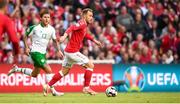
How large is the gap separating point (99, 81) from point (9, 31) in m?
10.7

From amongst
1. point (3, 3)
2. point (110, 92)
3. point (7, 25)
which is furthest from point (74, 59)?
point (3, 3)

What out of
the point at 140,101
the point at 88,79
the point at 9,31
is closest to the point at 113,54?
the point at 88,79

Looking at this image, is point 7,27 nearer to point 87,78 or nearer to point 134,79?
point 87,78

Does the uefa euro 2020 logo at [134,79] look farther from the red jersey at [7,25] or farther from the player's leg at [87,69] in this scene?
the red jersey at [7,25]

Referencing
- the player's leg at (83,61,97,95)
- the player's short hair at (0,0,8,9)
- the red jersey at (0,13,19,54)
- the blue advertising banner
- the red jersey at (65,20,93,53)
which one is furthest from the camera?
the blue advertising banner

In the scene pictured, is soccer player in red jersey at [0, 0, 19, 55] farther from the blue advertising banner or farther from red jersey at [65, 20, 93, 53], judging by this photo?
the blue advertising banner

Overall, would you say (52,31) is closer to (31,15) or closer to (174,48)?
(31,15)

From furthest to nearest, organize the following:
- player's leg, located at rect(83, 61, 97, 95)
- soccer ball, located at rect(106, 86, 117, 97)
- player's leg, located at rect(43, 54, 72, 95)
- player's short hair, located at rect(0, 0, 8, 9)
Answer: player's leg, located at rect(43, 54, 72, 95) < player's leg, located at rect(83, 61, 97, 95) < soccer ball, located at rect(106, 86, 117, 97) < player's short hair, located at rect(0, 0, 8, 9)

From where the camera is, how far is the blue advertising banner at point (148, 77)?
2581cm

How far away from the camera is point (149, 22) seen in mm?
29984

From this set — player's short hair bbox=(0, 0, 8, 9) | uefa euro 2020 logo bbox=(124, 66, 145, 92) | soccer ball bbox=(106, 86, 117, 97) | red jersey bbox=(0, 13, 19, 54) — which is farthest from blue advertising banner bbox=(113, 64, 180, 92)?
player's short hair bbox=(0, 0, 8, 9)

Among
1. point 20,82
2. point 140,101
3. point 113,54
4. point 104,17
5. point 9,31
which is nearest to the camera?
point 9,31

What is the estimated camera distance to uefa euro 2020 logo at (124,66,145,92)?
2584 cm

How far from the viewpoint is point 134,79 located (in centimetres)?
2594
